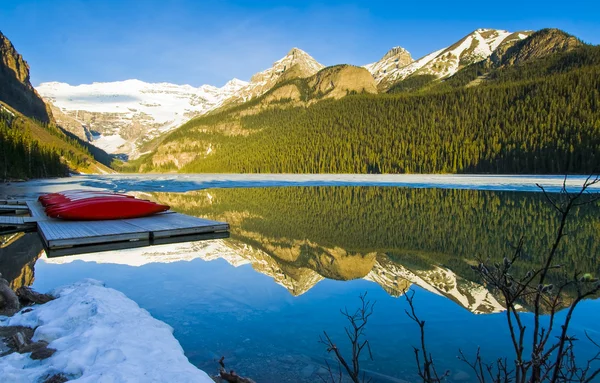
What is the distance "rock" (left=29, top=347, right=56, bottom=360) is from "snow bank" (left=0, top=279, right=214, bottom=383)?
56 millimetres

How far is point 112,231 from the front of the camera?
11484mm

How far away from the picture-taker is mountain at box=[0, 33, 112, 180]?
5334 cm

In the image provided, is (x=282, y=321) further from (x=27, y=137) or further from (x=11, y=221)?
(x=27, y=137)

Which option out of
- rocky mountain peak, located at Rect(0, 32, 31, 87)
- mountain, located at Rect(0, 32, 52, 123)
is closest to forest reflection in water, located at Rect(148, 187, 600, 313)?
mountain, located at Rect(0, 32, 52, 123)

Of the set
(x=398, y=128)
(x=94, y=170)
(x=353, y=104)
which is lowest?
(x=94, y=170)

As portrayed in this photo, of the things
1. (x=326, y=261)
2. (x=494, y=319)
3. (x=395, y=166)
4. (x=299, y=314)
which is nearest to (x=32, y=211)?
(x=326, y=261)

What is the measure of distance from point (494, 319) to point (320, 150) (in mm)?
106476

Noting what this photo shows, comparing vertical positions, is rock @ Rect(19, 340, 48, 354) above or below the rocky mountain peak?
below

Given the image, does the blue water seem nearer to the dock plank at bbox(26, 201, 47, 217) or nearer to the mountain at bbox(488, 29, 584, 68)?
the dock plank at bbox(26, 201, 47, 217)

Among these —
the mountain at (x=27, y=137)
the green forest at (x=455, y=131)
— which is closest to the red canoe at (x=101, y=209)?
the mountain at (x=27, y=137)

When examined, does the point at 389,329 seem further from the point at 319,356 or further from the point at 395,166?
the point at 395,166

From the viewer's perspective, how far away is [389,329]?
5203 millimetres

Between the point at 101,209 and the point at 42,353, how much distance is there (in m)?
10.9

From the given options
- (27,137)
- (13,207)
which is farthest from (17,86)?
(13,207)
